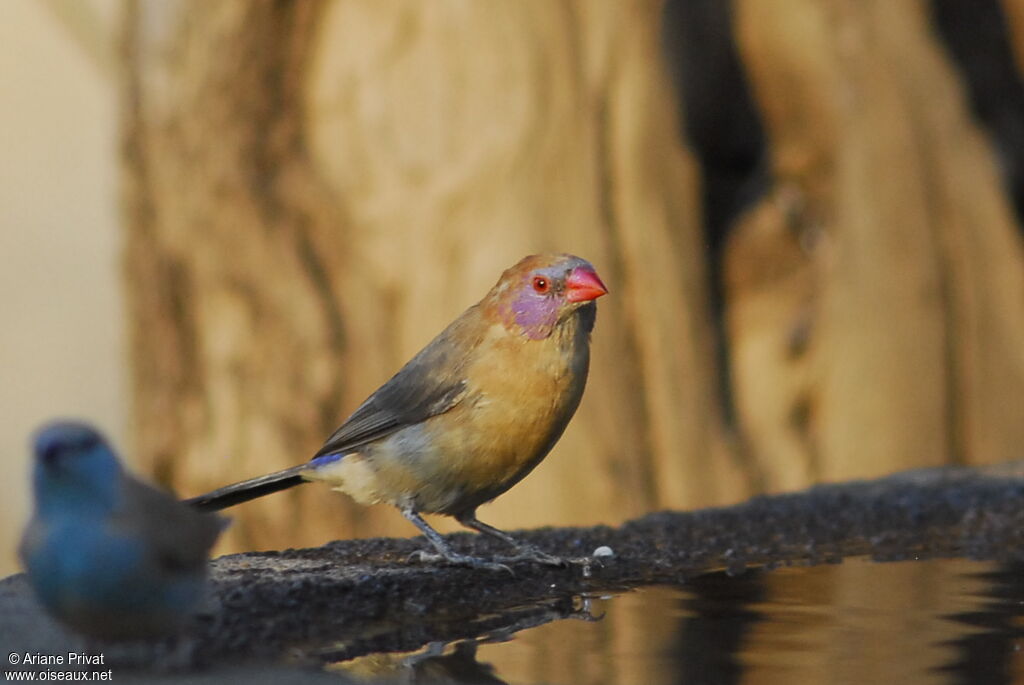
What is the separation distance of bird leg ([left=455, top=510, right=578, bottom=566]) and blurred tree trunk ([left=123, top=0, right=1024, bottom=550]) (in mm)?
3579

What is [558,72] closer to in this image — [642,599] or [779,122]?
[779,122]

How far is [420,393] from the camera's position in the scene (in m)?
3.64

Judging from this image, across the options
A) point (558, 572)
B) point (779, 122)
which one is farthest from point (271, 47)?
point (558, 572)

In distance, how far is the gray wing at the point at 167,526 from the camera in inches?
91.4

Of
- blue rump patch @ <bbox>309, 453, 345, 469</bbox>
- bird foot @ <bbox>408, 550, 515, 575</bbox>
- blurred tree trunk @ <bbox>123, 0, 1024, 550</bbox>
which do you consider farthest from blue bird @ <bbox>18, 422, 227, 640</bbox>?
blurred tree trunk @ <bbox>123, 0, 1024, 550</bbox>

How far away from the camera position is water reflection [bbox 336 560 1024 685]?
8.43 ft

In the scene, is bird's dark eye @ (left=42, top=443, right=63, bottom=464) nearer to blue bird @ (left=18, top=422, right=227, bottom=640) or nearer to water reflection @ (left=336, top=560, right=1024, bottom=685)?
blue bird @ (left=18, top=422, right=227, bottom=640)

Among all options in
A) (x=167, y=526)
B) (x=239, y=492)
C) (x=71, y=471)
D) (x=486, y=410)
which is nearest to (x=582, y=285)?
(x=486, y=410)

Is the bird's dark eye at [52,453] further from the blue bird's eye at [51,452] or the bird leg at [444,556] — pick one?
the bird leg at [444,556]

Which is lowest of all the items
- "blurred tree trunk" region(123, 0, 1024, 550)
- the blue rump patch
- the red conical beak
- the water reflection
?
the water reflection

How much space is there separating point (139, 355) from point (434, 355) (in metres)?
4.95

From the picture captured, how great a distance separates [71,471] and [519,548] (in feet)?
4.80

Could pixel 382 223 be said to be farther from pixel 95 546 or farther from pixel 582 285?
pixel 95 546

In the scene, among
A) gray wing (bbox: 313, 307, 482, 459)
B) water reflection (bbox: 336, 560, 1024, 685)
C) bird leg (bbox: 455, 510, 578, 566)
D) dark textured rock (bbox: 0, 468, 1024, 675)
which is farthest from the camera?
gray wing (bbox: 313, 307, 482, 459)
